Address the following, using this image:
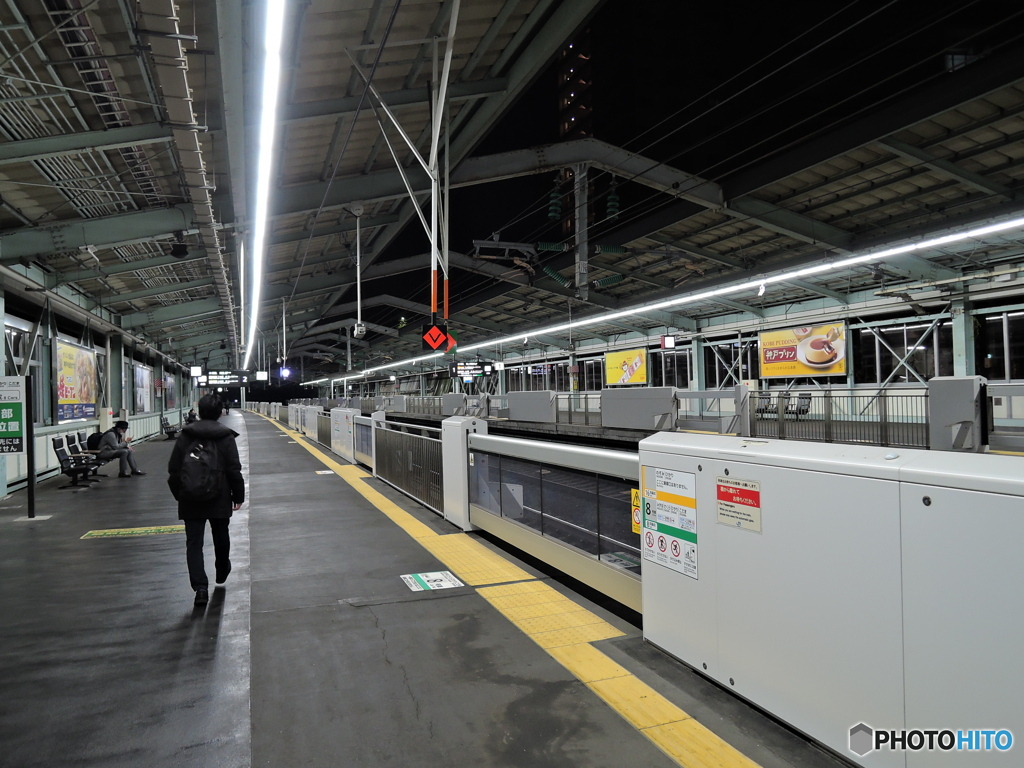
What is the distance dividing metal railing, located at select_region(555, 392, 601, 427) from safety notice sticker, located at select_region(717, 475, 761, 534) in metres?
13.8

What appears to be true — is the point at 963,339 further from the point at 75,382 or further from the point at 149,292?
the point at 149,292

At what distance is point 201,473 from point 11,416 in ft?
19.5

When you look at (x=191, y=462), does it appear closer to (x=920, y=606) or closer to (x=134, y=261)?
(x=920, y=606)

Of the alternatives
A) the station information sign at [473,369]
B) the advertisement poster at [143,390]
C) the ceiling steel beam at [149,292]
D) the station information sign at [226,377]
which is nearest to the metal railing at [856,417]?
the ceiling steel beam at [149,292]

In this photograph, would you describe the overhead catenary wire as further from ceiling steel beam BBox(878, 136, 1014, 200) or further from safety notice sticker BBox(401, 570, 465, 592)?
ceiling steel beam BBox(878, 136, 1014, 200)

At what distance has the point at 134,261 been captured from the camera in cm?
1559

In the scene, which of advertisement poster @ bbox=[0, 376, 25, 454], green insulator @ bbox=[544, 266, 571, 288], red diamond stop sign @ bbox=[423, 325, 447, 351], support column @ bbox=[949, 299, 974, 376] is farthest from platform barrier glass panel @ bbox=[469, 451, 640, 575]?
green insulator @ bbox=[544, 266, 571, 288]

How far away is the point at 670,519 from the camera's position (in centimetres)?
345

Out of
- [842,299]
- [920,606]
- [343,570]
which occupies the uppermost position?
[842,299]

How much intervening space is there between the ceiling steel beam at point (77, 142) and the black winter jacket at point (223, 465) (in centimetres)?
590

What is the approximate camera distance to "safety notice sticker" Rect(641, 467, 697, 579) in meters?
3.29

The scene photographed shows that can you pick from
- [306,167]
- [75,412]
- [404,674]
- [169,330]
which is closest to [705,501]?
[404,674]

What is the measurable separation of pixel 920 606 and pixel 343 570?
4.47 metres

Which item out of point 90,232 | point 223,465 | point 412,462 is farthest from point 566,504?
point 90,232
